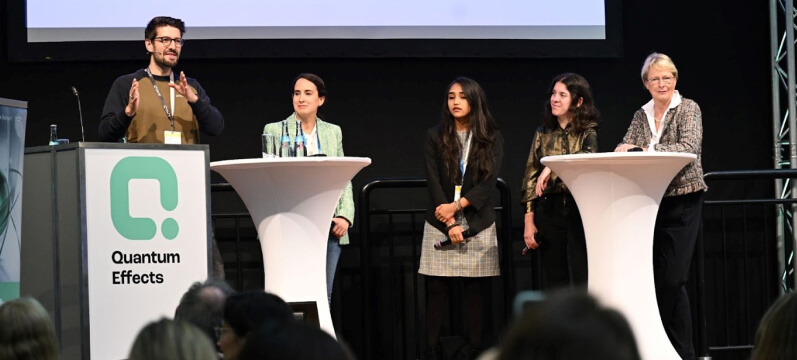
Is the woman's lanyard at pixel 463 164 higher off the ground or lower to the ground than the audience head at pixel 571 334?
higher

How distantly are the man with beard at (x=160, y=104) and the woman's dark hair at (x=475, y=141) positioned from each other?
1.09 meters

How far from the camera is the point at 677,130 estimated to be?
468 cm

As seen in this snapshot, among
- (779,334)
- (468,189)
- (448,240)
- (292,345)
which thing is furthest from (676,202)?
(292,345)

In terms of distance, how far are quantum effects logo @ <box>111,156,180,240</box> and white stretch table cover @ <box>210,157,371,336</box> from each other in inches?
19.5

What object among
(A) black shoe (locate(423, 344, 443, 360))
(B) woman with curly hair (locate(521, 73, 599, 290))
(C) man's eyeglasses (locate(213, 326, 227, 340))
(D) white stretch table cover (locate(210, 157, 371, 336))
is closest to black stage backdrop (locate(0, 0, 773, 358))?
(B) woman with curly hair (locate(521, 73, 599, 290))

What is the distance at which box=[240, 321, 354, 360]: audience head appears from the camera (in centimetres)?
129

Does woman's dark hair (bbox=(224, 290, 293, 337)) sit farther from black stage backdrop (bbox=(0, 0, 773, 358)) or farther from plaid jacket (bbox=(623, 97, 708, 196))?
black stage backdrop (bbox=(0, 0, 773, 358))

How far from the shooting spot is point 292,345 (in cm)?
130

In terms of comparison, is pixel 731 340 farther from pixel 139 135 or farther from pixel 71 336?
pixel 71 336

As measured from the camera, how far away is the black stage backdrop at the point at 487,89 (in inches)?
237

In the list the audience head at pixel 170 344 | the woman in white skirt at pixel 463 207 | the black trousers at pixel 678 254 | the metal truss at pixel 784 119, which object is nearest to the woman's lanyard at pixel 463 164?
the woman in white skirt at pixel 463 207

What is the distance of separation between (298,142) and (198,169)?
0.71 meters

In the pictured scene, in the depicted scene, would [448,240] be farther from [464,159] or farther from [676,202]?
[676,202]

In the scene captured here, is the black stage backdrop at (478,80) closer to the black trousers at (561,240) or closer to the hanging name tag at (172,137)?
the black trousers at (561,240)
